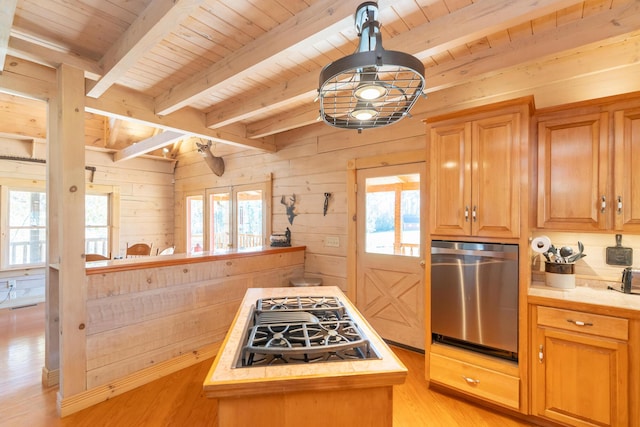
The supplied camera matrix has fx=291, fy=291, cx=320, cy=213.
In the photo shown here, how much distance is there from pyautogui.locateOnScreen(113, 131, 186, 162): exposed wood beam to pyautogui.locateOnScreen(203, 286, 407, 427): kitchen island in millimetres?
3205

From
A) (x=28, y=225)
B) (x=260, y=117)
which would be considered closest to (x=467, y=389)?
(x=260, y=117)

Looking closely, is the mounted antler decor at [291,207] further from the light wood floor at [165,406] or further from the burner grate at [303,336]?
the burner grate at [303,336]

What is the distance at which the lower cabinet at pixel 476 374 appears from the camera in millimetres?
1969

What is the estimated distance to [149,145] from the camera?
14.1ft

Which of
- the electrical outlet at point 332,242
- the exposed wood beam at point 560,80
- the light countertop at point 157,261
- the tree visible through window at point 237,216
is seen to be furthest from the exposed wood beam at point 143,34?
the electrical outlet at point 332,242

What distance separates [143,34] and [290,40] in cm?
83

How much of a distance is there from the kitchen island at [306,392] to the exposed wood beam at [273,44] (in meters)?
1.63

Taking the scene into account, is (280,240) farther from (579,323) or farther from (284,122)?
(579,323)

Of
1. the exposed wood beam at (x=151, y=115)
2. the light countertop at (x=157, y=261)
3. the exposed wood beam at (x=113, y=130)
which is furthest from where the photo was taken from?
the exposed wood beam at (x=113, y=130)

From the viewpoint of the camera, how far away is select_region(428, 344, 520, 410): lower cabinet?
1969 millimetres

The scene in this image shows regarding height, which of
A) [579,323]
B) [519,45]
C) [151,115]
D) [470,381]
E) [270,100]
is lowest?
[470,381]

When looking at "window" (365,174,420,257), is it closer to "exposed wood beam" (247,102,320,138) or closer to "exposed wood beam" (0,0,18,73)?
"exposed wood beam" (247,102,320,138)

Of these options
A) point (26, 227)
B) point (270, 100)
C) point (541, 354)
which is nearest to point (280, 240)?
point (270, 100)

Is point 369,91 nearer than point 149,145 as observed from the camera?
Yes
